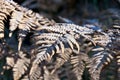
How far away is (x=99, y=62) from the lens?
1.02 m

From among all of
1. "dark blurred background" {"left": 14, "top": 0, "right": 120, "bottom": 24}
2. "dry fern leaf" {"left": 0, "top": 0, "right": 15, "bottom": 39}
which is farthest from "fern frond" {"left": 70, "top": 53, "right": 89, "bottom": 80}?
"dark blurred background" {"left": 14, "top": 0, "right": 120, "bottom": 24}

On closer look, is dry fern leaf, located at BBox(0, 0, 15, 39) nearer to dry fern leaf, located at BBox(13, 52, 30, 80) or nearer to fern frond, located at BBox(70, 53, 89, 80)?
dry fern leaf, located at BBox(13, 52, 30, 80)

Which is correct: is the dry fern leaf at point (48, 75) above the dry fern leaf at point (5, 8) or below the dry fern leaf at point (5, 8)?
below

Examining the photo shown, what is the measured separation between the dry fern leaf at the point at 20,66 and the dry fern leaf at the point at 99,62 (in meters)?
0.25

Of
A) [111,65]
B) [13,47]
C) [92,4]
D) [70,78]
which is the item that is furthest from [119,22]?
[92,4]

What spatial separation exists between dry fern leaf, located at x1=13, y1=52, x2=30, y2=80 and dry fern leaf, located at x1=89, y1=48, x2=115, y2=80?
0.25m

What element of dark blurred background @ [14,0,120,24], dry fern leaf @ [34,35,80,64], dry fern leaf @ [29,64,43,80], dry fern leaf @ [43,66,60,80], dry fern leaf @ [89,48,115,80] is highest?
dark blurred background @ [14,0,120,24]

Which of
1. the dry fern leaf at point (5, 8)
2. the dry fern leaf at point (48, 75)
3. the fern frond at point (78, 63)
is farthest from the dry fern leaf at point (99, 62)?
the dry fern leaf at point (5, 8)

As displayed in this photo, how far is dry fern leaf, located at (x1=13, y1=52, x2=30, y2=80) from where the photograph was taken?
3.56 feet

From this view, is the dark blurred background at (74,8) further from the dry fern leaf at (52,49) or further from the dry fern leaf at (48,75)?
the dry fern leaf at (52,49)

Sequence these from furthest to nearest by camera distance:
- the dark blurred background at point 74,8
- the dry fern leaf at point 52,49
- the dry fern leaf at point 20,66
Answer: the dark blurred background at point 74,8 → the dry fern leaf at point 20,66 → the dry fern leaf at point 52,49

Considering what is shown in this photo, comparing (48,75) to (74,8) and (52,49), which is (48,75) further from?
(74,8)

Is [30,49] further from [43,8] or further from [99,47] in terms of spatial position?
[43,8]

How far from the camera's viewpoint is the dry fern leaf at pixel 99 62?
3.28 feet
